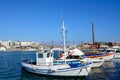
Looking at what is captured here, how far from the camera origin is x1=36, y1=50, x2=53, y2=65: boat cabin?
40.1 m

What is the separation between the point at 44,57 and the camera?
40.5m

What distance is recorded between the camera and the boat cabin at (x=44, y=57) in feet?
131

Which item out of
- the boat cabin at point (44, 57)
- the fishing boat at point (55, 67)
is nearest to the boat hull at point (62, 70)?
the fishing boat at point (55, 67)

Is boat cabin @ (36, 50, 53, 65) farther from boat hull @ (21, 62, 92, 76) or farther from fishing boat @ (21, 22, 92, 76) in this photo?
boat hull @ (21, 62, 92, 76)

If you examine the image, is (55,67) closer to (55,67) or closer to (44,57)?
(55,67)

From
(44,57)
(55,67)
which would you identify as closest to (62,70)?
(55,67)

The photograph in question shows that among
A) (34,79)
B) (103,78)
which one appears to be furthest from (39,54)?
(103,78)

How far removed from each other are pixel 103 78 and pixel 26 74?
13697 millimetres

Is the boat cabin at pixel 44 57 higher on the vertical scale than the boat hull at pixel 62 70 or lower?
higher

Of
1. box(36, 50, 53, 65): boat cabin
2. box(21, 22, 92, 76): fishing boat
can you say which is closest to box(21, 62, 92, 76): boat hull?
box(21, 22, 92, 76): fishing boat

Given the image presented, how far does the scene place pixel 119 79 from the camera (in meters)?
35.8

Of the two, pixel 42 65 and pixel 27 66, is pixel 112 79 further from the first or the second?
pixel 27 66

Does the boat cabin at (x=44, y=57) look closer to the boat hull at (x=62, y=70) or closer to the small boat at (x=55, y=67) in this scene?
the small boat at (x=55, y=67)

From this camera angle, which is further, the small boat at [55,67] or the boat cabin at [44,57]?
the boat cabin at [44,57]
